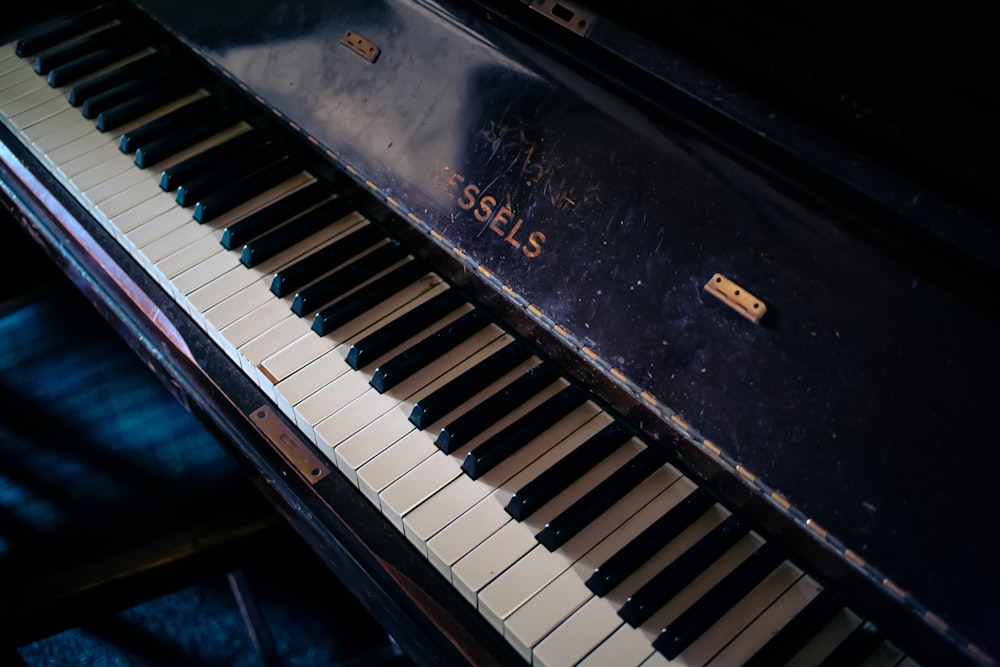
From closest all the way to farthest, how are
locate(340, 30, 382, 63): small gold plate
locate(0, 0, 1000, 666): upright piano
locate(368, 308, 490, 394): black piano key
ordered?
1. locate(0, 0, 1000, 666): upright piano
2. locate(368, 308, 490, 394): black piano key
3. locate(340, 30, 382, 63): small gold plate

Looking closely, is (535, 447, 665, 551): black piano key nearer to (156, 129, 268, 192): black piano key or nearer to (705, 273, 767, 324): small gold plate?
(705, 273, 767, 324): small gold plate

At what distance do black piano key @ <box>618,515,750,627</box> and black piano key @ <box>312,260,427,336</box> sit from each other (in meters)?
0.61

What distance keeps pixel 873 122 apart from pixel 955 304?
231 millimetres

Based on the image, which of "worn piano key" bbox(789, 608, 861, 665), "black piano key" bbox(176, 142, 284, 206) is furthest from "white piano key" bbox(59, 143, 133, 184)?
"worn piano key" bbox(789, 608, 861, 665)

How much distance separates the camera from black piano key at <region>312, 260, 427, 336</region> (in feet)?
4.71

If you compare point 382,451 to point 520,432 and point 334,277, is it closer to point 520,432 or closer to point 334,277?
point 520,432

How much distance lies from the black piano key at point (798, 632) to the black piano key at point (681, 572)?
4.6 inches

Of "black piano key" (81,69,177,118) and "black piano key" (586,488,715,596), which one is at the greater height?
"black piano key" (586,488,715,596)

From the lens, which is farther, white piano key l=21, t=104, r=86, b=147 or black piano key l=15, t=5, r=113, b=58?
black piano key l=15, t=5, r=113, b=58

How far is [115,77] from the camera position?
1809mm

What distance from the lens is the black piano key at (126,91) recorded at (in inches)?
69.0

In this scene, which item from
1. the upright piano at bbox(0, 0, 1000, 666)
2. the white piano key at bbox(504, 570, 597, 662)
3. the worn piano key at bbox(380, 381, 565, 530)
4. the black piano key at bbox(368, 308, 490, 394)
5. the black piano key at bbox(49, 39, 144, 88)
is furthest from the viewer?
the black piano key at bbox(49, 39, 144, 88)

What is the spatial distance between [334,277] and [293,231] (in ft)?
0.43

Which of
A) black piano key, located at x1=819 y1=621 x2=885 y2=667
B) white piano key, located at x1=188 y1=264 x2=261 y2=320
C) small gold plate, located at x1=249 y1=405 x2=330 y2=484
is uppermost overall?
black piano key, located at x1=819 y1=621 x2=885 y2=667
